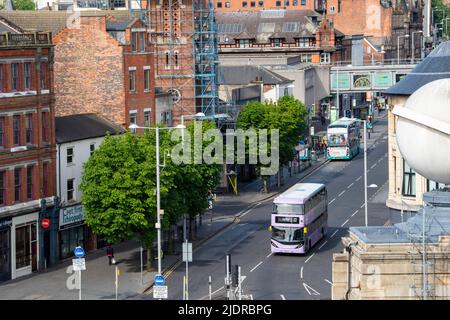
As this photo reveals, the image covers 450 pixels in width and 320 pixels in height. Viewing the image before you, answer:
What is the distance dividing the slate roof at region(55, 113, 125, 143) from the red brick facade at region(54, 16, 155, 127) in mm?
2773

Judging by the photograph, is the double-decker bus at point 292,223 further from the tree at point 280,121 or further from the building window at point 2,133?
the tree at point 280,121

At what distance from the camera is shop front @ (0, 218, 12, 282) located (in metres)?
67.3

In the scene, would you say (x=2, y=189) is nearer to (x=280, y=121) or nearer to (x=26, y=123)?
(x=26, y=123)

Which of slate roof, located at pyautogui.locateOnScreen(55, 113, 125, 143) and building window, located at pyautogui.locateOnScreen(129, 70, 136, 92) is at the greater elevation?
building window, located at pyautogui.locateOnScreen(129, 70, 136, 92)

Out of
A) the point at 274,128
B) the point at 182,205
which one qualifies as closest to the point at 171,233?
the point at 182,205

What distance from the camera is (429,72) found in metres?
73.4

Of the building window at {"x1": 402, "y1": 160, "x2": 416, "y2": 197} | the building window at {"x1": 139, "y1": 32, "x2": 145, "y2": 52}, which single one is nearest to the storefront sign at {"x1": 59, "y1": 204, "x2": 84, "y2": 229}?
the building window at {"x1": 139, "y1": 32, "x2": 145, "y2": 52}

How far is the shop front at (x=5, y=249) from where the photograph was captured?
67.3m

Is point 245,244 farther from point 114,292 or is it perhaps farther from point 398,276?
point 398,276

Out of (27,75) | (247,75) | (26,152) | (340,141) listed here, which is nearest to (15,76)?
(27,75)

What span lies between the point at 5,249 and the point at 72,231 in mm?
7557

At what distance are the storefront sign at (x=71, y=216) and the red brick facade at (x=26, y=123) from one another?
140 centimetres

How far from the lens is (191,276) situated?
6706 centimetres

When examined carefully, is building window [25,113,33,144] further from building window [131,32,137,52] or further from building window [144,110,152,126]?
building window [144,110,152,126]
